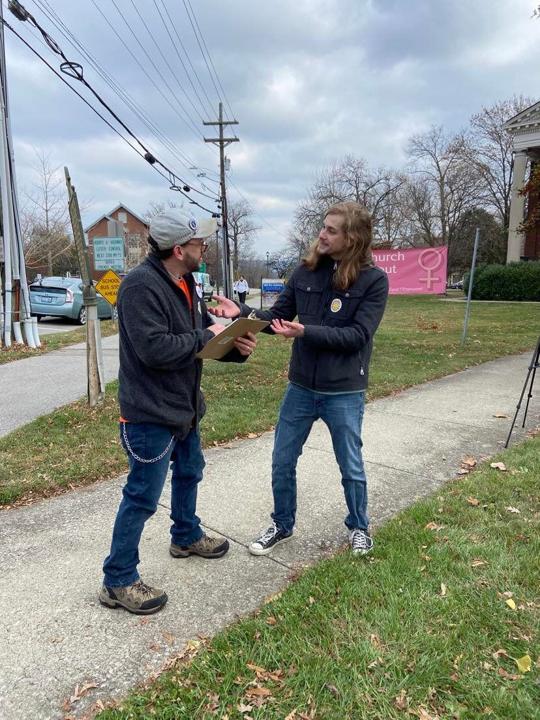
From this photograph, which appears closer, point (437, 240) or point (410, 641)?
point (410, 641)

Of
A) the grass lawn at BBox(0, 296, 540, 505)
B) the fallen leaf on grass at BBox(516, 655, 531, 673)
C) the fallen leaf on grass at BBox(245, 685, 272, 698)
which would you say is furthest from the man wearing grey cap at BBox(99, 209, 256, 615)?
the grass lawn at BBox(0, 296, 540, 505)

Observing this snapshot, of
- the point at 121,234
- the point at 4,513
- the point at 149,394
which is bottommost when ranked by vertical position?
the point at 4,513

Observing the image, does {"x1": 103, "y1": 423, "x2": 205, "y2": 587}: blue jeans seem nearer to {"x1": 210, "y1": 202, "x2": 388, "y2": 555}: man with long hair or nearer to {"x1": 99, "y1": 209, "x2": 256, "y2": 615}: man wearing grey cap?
{"x1": 99, "y1": 209, "x2": 256, "y2": 615}: man wearing grey cap

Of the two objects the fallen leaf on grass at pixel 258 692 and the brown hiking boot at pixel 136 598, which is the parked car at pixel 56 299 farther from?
the fallen leaf on grass at pixel 258 692

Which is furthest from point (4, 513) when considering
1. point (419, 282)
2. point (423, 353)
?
point (419, 282)

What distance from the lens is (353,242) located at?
2.81m

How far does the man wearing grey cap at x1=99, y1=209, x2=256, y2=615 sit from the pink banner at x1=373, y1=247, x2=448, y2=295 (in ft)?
31.5

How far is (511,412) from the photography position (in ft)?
20.8

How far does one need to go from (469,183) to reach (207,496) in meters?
46.6

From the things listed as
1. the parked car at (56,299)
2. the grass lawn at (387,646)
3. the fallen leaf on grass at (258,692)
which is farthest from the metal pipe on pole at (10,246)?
the fallen leaf on grass at (258,692)

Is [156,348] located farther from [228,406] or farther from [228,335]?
[228,406]

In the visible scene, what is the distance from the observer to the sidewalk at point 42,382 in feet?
20.9

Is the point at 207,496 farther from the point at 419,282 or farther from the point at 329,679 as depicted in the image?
the point at 419,282

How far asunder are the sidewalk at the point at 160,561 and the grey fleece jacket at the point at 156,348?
91 centimetres
